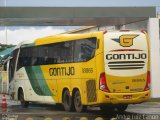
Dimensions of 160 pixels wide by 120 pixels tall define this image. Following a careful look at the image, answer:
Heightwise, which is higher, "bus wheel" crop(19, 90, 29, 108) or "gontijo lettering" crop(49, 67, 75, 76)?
"gontijo lettering" crop(49, 67, 75, 76)

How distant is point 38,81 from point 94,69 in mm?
5166

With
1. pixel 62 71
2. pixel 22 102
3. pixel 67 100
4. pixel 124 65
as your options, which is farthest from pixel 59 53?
pixel 22 102

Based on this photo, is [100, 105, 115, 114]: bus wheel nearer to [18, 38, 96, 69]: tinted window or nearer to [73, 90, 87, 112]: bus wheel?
[73, 90, 87, 112]: bus wheel

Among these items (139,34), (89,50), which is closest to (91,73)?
(89,50)

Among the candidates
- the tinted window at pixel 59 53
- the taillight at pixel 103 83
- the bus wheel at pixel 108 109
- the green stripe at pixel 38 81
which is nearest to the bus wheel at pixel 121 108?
the bus wheel at pixel 108 109

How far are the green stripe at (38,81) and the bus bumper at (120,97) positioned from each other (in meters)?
4.56

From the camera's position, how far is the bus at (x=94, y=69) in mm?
18250

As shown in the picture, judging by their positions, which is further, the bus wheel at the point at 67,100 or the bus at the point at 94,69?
the bus wheel at the point at 67,100

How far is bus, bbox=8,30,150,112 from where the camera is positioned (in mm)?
18250

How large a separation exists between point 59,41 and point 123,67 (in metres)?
3.97

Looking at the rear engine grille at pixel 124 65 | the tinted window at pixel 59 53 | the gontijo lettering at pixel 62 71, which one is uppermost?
the tinted window at pixel 59 53

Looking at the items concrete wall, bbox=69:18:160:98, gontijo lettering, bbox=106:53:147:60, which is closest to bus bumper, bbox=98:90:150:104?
gontijo lettering, bbox=106:53:147:60

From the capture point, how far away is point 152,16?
91.5ft

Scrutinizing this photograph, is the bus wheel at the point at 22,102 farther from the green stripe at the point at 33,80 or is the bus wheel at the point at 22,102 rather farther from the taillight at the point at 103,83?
the taillight at the point at 103,83
